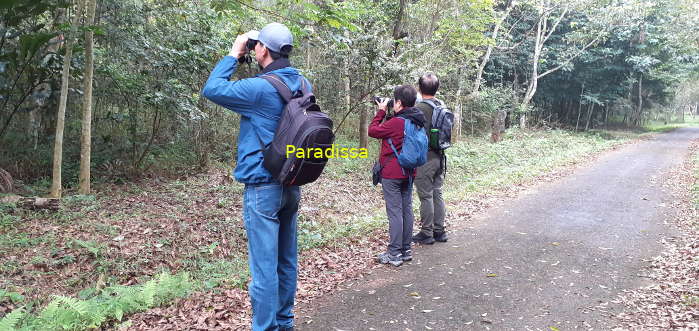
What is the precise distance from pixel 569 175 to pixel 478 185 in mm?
3681

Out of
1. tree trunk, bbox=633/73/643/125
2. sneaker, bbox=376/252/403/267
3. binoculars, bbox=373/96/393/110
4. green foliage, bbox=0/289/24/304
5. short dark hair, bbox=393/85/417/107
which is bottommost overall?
green foliage, bbox=0/289/24/304

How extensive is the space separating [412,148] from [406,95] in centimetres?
64

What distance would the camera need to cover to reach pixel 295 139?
297cm

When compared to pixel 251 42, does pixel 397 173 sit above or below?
below

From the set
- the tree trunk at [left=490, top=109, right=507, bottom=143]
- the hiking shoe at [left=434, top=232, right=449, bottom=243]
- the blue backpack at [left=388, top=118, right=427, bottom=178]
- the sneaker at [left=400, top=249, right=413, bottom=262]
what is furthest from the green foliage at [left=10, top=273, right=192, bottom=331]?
the tree trunk at [left=490, top=109, right=507, bottom=143]

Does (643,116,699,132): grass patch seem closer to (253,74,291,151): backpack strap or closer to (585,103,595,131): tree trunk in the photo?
(585,103,595,131): tree trunk

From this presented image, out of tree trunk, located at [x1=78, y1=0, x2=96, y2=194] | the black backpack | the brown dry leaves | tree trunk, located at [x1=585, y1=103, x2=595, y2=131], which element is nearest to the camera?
the black backpack

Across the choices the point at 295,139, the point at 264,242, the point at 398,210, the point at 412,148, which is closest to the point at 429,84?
the point at 412,148

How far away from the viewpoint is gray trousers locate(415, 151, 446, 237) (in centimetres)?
601

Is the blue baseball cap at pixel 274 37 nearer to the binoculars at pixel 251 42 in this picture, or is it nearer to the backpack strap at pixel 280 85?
the binoculars at pixel 251 42

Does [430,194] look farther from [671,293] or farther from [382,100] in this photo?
[671,293]

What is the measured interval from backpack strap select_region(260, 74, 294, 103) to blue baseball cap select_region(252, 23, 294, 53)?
0.69 ft

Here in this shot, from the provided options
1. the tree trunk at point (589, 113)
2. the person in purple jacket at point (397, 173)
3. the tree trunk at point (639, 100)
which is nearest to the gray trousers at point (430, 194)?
the person in purple jacket at point (397, 173)

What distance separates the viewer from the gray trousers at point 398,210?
543 cm
